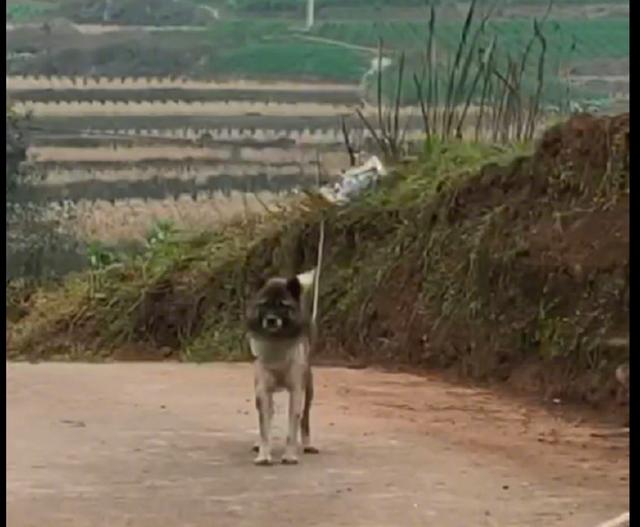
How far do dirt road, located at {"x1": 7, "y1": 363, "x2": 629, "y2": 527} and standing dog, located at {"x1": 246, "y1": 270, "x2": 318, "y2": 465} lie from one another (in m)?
0.15

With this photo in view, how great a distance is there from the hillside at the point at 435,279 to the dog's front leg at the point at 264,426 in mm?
2108

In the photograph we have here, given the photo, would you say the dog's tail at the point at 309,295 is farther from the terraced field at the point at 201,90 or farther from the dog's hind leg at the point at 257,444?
the terraced field at the point at 201,90

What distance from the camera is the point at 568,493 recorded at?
7.36 metres

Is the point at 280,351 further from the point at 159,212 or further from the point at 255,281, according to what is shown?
the point at 159,212

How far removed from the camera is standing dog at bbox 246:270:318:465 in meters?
7.84

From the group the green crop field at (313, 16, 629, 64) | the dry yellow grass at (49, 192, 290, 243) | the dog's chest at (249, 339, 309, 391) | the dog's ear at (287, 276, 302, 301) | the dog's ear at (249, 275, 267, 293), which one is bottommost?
the dog's ear at (249, 275, 267, 293)

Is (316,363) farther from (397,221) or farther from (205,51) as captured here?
(205,51)

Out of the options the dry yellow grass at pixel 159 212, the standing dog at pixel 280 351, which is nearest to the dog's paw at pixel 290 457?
the standing dog at pixel 280 351

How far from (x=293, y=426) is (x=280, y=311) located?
0.49m

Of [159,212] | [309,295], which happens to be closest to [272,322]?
Result: [309,295]

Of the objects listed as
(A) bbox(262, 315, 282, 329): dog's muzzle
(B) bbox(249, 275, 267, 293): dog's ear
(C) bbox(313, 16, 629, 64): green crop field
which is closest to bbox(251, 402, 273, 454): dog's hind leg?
(A) bbox(262, 315, 282, 329): dog's muzzle

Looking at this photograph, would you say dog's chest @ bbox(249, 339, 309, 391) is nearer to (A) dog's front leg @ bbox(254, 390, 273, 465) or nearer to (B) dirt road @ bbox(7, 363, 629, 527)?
(A) dog's front leg @ bbox(254, 390, 273, 465)

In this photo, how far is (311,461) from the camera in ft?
25.8
